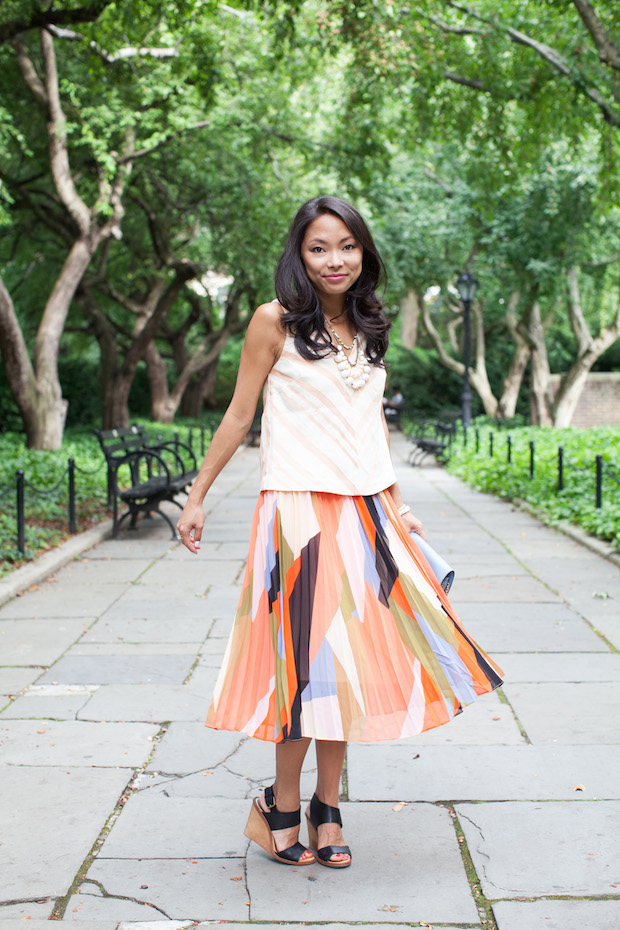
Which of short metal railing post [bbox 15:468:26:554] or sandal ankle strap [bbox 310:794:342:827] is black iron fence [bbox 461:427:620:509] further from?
sandal ankle strap [bbox 310:794:342:827]

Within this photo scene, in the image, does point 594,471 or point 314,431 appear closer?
point 314,431

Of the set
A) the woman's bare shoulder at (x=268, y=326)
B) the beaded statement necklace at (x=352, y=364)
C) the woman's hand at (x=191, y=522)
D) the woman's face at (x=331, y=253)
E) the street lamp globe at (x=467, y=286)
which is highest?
the street lamp globe at (x=467, y=286)

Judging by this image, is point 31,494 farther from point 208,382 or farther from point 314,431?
point 208,382

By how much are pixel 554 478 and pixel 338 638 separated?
9.33 meters

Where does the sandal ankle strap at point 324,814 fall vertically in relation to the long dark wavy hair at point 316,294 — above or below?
below

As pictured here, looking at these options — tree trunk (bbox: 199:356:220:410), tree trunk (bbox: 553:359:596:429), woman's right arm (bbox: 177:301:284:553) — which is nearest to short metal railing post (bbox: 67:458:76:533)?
woman's right arm (bbox: 177:301:284:553)

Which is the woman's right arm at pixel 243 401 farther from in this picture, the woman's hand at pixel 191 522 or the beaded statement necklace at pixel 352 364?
the beaded statement necklace at pixel 352 364

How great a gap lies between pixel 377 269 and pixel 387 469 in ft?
2.05

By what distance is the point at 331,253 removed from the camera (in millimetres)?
2807

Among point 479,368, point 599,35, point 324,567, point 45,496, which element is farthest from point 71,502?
point 479,368

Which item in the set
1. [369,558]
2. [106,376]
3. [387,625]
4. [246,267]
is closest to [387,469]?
[369,558]

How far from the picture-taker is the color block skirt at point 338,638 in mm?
2623

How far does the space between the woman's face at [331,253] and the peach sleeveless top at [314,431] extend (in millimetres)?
211

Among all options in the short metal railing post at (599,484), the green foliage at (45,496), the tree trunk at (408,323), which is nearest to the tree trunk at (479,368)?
the tree trunk at (408,323)
